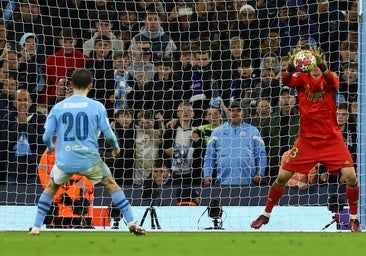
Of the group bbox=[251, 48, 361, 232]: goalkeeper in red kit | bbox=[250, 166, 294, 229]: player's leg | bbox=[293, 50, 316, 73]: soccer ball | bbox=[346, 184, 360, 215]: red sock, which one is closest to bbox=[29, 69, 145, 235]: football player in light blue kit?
bbox=[250, 166, 294, 229]: player's leg

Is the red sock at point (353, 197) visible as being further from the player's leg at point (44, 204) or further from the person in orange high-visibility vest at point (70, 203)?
the player's leg at point (44, 204)

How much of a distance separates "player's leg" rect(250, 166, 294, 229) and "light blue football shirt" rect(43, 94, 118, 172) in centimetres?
262

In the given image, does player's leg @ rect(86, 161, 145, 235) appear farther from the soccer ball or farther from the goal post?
the goal post

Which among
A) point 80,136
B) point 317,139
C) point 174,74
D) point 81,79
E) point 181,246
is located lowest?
point 181,246

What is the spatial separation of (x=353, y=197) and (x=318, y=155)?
652mm

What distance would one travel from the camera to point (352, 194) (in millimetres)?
12531

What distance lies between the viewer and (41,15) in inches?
612

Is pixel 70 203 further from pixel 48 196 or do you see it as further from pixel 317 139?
pixel 317 139

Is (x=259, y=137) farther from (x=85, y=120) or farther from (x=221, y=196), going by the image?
(x=85, y=120)

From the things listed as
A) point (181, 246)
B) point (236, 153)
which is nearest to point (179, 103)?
point (236, 153)

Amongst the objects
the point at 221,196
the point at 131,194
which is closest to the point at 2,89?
the point at 131,194

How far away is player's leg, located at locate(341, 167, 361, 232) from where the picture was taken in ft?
41.1

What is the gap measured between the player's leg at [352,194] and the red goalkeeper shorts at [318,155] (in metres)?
0.10

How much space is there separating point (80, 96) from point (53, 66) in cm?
442
